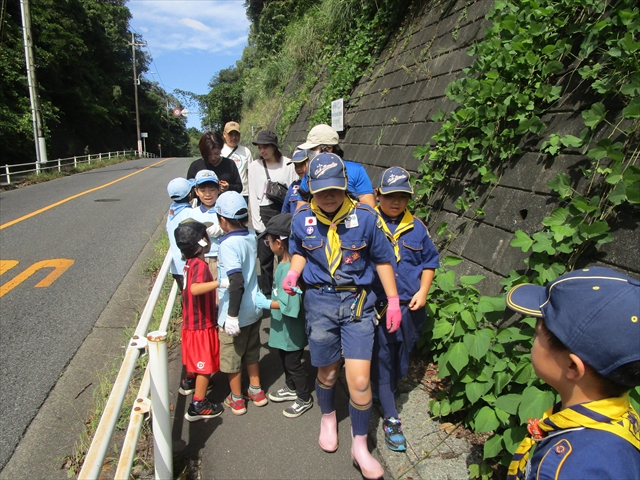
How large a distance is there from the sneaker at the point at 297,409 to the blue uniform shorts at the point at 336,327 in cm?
66

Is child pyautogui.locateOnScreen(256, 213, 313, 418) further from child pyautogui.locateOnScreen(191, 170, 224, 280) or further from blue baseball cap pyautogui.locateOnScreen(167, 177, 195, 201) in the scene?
blue baseball cap pyautogui.locateOnScreen(167, 177, 195, 201)

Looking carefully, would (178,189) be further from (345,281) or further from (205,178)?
(345,281)

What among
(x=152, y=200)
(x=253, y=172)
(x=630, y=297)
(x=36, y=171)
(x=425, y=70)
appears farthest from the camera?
(x=36, y=171)

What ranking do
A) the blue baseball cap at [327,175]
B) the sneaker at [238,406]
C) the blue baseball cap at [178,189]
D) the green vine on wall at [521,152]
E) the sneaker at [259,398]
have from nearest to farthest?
the green vine on wall at [521,152] → the blue baseball cap at [327,175] → the sneaker at [238,406] → the sneaker at [259,398] → the blue baseball cap at [178,189]

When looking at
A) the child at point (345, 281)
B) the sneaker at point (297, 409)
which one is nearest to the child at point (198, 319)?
the sneaker at point (297, 409)

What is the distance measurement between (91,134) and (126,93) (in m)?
12.1

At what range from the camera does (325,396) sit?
→ 261 cm

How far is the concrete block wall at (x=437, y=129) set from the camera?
2748 mm

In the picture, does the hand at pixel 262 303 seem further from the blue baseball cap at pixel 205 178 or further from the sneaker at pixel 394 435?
the blue baseball cap at pixel 205 178

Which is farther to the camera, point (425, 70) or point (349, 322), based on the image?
point (425, 70)

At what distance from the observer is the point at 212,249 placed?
3408mm

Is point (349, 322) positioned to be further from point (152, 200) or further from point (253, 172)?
point (152, 200)

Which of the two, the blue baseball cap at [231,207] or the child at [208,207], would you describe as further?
the child at [208,207]

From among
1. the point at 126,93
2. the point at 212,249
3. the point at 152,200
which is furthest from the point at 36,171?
the point at 126,93
